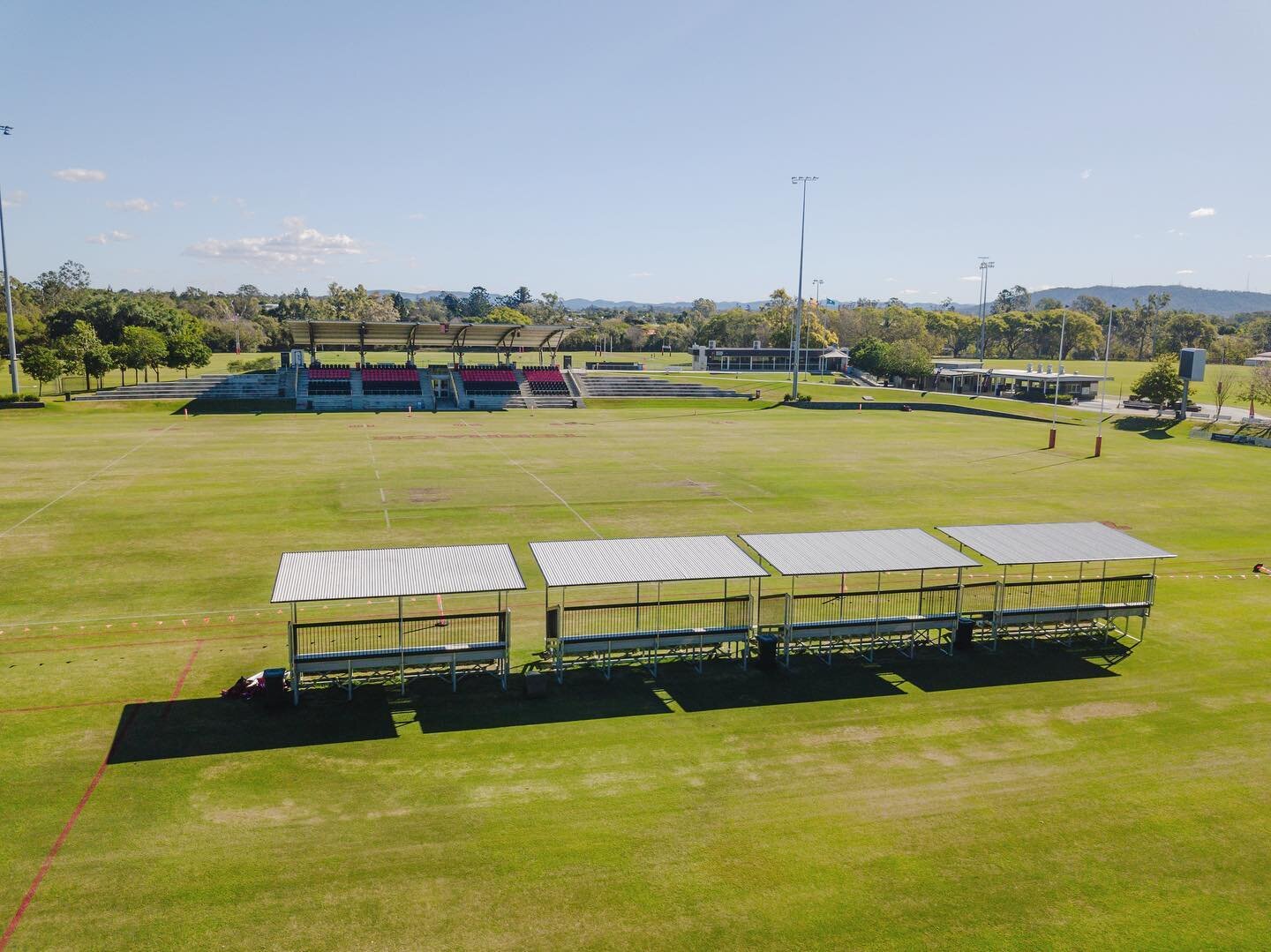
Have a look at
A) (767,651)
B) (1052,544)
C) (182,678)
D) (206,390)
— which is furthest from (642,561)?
(206,390)

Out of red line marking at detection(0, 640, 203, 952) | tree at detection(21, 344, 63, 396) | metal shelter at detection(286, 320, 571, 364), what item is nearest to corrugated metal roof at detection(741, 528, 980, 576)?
red line marking at detection(0, 640, 203, 952)

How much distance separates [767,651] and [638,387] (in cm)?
7825

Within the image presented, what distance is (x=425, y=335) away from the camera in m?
87.9

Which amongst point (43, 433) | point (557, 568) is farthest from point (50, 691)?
point (43, 433)

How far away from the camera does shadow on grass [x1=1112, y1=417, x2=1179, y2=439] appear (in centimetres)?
7362

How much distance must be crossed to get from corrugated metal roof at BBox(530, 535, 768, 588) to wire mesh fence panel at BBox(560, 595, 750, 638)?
50.4 inches

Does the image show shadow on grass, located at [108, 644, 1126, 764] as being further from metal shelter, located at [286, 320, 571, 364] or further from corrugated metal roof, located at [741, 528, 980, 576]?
metal shelter, located at [286, 320, 571, 364]

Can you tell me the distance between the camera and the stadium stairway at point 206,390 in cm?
8019

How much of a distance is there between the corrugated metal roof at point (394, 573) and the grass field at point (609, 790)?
251 centimetres

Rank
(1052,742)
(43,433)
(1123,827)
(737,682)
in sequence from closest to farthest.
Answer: (1123,827)
(1052,742)
(737,682)
(43,433)

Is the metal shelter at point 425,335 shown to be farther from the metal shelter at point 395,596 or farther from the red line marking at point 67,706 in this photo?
the red line marking at point 67,706

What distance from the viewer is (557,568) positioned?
19.7 meters

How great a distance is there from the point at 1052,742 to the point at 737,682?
6660 mm

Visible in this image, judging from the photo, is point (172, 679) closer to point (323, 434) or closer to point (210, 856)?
point (210, 856)
